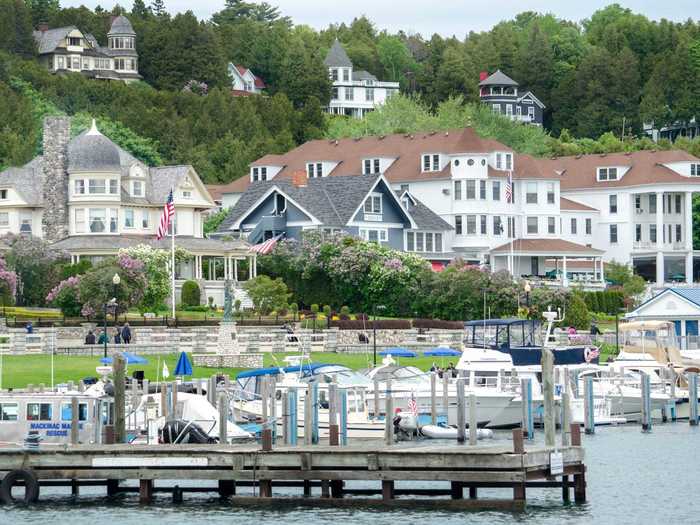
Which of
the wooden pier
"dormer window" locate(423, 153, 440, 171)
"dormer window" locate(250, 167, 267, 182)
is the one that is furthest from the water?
"dormer window" locate(250, 167, 267, 182)

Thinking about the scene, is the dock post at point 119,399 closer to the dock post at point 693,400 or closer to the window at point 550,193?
the dock post at point 693,400

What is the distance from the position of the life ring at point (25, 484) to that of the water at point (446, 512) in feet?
1.01

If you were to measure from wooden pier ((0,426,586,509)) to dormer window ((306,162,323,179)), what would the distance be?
89.7 meters

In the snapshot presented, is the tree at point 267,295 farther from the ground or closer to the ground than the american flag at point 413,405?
farther from the ground

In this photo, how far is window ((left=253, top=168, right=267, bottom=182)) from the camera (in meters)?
140

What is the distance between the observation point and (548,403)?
160 ft

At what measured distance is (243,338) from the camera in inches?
3438

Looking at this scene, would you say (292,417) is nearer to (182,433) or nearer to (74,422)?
(182,433)

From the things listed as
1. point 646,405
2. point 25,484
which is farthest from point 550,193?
point 25,484

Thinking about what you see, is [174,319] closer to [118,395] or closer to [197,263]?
[197,263]

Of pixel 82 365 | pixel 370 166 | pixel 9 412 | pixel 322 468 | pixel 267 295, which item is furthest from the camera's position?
pixel 370 166

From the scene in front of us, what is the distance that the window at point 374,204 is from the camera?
12478 centimetres

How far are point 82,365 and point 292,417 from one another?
25.4m

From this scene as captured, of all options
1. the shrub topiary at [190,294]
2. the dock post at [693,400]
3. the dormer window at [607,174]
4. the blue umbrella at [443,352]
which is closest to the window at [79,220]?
the shrub topiary at [190,294]
